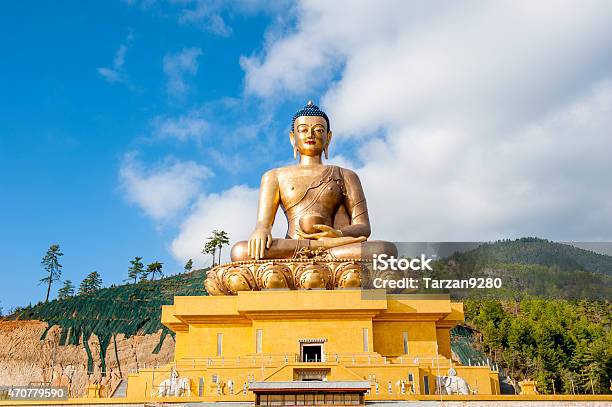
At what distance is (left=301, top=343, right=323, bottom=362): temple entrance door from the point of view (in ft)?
46.0

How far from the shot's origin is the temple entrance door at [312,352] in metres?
14.0

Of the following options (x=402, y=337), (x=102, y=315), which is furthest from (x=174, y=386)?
(x=102, y=315)

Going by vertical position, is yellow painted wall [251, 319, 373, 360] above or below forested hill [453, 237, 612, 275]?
below

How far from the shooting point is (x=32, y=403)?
1161 cm

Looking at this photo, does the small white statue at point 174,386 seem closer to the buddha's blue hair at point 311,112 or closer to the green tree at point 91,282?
the buddha's blue hair at point 311,112

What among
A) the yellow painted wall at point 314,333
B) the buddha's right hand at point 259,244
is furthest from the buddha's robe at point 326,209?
the yellow painted wall at point 314,333

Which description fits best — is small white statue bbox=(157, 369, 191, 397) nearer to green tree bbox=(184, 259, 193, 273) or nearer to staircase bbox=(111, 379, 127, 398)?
staircase bbox=(111, 379, 127, 398)

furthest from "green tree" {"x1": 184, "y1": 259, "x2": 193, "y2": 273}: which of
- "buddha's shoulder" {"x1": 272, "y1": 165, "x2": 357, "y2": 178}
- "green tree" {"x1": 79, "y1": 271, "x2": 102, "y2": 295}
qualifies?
"buddha's shoulder" {"x1": 272, "y1": 165, "x2": 357, "y2": 178}

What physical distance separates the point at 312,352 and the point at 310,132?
656 centimetres

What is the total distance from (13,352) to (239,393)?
75.1 feet

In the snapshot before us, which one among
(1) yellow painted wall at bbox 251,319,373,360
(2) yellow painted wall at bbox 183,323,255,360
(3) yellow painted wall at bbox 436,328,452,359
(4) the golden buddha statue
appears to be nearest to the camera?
(1) yellow painted wall at bbox 251,319,373,360

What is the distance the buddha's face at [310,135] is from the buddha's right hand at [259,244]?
3.27 meters

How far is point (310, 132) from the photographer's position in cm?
1800

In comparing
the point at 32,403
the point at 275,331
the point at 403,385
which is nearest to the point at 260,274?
the point at 275,331
